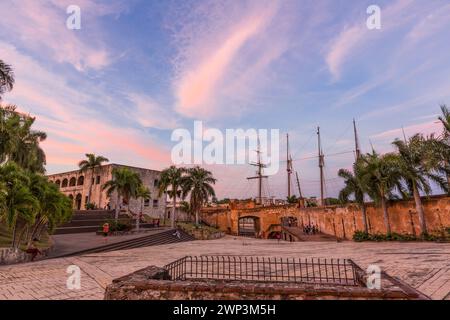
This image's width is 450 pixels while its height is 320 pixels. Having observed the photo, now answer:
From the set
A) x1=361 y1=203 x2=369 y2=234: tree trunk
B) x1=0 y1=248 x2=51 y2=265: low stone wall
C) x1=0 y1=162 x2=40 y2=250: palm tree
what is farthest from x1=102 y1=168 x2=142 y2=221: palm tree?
x1=361 y1=203 x2=369 y2=234: tree trunk

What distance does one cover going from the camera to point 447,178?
17969 millimetres

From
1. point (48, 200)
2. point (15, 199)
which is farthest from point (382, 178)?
point (15, 199)

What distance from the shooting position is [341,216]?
26.9 m

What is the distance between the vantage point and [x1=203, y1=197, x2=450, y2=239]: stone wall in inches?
758

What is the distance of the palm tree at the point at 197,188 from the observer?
33.8 meters

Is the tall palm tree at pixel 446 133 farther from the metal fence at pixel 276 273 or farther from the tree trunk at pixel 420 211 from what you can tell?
the metal fence at pixel 276 273

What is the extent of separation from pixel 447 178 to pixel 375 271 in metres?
17.5

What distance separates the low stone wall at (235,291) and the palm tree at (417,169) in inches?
678

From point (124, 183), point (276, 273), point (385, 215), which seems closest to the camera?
point (276, 273)

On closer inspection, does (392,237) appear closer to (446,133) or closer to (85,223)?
(446,133)

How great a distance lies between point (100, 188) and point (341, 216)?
3891 cm

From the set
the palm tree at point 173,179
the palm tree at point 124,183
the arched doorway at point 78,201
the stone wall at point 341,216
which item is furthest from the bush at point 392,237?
the arched doorway at point 78,201

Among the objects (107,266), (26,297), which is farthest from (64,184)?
(26,297)
